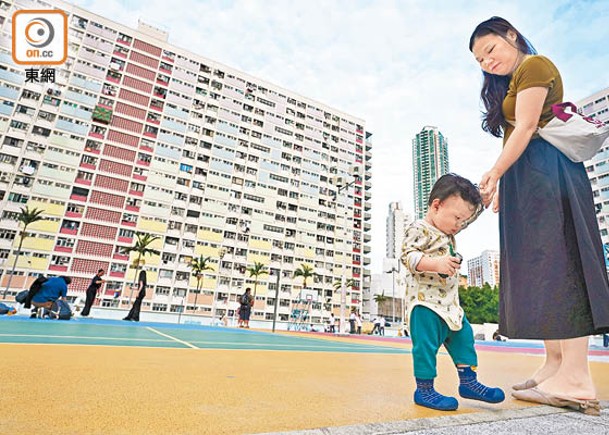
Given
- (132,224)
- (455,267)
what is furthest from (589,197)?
(132,224)

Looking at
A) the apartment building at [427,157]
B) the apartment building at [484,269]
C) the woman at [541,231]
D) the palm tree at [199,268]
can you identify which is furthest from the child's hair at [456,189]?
the apartment building at [427,157]

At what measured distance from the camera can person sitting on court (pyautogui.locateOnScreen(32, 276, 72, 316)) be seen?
895 centimetres

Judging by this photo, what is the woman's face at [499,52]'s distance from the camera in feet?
6.42

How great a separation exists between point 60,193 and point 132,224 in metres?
8.80

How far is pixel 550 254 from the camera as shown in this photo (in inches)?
65.0

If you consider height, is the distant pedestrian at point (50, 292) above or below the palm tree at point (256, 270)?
below

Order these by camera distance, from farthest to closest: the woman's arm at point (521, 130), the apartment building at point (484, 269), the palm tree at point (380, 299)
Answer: the apartment building at point (484, 269) → the palm tree at point (380, 299) → the woman's arm at point (521, 130)

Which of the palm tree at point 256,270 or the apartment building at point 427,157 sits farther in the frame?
the apartment building at point 427,157

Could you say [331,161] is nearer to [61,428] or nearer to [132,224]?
[132,224]

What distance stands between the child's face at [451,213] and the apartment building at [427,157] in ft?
292

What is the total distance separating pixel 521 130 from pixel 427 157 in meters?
95.8

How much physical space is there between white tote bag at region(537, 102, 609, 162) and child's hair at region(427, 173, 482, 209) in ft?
1.92

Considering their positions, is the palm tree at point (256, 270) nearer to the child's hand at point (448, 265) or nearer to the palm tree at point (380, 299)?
the palm tree at point (380, 299)

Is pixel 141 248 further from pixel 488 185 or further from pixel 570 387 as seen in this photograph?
pixel 570 387
